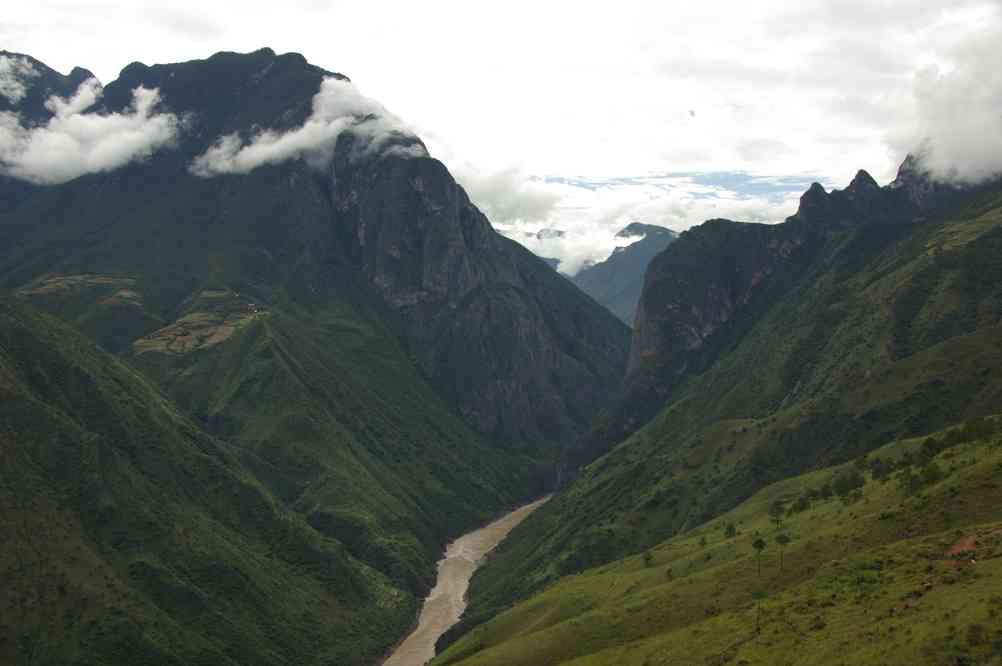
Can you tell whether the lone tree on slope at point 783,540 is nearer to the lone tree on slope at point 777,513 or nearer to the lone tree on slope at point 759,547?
the lone tree on slope at point 759,547

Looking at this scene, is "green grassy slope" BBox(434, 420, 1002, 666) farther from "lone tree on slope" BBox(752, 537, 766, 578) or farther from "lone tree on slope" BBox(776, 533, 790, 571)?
"lone tree on slope" BBox(752, 537, 766, 578)

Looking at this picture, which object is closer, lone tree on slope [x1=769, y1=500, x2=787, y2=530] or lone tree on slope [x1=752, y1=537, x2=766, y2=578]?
lone tree on slope [x1=752, y1=537, x2=766, y2=578]

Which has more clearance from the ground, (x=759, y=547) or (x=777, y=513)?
(x=759, y=547)

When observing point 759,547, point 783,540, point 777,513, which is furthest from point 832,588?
point 777,513

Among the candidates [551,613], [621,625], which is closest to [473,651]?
[551,613]

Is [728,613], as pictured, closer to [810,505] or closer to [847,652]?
[847,652]

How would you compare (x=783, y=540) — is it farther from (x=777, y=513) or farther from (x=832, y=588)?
(x=777, y=513)

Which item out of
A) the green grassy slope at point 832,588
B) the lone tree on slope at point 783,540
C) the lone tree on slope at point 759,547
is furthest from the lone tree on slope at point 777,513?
the lone tree on slope at point 759,547

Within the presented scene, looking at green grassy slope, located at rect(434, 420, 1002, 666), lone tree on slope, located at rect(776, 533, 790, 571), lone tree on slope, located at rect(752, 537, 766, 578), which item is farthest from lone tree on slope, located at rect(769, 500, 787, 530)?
lone tree on slope, located at rect(752, 537, 766, 578)
